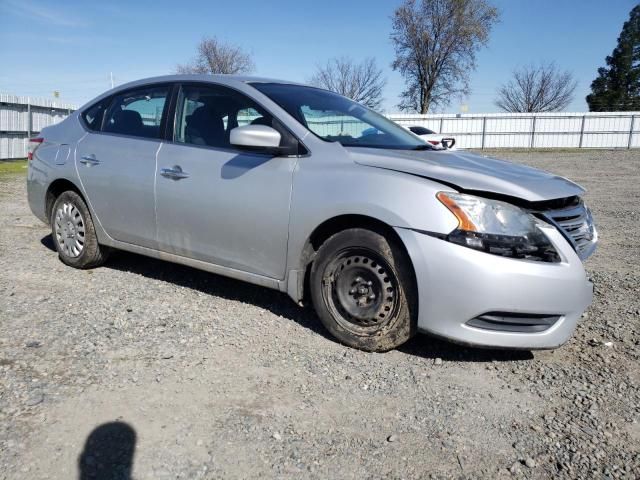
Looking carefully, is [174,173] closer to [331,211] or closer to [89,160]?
[89,160]

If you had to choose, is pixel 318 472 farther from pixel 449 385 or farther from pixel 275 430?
pixel 449 385

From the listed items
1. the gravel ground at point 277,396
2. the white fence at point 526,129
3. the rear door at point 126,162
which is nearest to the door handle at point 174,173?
the rear door at point 126,162

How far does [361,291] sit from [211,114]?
186 cm

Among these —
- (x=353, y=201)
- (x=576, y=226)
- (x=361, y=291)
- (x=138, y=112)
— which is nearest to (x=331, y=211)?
(x=353, y=201)

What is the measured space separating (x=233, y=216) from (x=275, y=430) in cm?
169

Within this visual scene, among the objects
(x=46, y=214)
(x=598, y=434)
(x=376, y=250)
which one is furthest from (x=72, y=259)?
(x=598, y=434)

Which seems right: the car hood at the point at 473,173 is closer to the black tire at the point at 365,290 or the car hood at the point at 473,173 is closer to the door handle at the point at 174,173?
the black tire at the point at 365,290

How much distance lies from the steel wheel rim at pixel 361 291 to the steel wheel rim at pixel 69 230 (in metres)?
2.67

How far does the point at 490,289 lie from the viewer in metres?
2.98

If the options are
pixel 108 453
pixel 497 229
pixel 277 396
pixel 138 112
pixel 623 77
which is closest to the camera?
pixel 108 453

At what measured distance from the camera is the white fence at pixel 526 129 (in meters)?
32.8

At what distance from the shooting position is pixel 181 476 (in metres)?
2.21

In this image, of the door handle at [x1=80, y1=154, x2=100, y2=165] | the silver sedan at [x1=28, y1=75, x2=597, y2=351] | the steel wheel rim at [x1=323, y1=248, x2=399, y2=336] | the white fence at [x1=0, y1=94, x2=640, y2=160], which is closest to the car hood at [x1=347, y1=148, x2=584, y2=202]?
the silver sedan at [x1=28, y1=75, x2=597, y2=351]

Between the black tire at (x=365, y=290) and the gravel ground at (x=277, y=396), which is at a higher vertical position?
the black tire at (x=365, y=290)
